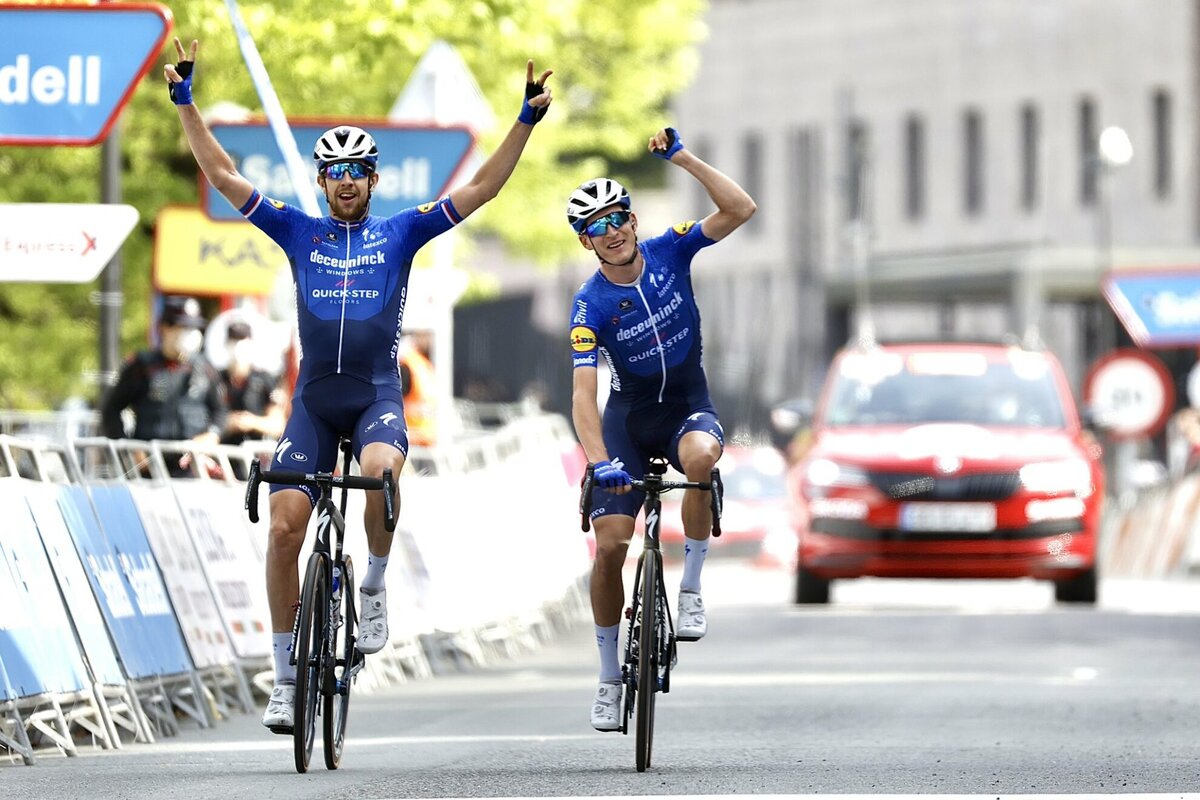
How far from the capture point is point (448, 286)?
19.7 metres

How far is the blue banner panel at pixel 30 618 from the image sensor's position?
466 inches

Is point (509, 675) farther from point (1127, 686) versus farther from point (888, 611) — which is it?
point (888, 611)

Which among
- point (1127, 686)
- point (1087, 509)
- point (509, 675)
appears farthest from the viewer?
point (1087, 509)

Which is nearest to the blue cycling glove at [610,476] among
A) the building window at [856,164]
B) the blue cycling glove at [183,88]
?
the blue cycling glove at [183,88]

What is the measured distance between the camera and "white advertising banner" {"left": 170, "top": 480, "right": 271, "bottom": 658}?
47.4 feet

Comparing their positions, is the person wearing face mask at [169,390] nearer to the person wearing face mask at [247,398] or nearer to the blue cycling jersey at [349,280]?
the person wearing face mask at [247,398]

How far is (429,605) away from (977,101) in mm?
52578

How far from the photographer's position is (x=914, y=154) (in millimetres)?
71000

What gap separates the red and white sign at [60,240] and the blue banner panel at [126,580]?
126 centimetres

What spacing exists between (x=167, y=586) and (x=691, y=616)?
2.87m

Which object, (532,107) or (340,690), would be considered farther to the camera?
(532,107)

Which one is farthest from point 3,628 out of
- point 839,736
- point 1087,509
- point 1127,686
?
point 1087,509

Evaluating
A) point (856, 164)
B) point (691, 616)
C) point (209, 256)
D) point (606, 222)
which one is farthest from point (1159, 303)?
point (856, 164)

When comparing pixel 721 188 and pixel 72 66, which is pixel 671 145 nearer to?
pixel 721 188
